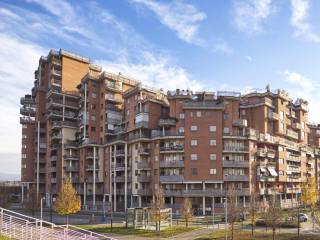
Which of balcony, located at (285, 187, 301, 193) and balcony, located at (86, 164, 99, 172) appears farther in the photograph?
balcony, located at (285, 187, 301, 193)

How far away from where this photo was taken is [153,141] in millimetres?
95000

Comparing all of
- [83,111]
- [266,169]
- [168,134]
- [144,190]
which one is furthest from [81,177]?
[266,169]

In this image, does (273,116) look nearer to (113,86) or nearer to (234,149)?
(234,149)

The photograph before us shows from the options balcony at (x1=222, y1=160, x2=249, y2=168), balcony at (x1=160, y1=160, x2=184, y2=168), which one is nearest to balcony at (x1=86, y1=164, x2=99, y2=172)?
balcony at (x1=160, y1=160, x2=184, y2=168)

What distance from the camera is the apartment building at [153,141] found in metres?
89.4

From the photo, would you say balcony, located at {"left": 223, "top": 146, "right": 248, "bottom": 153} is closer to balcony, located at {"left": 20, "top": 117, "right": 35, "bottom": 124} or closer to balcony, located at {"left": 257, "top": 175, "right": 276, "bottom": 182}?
balcony, located at {"left": 257, "top": 175, "right": 276, "bottom": 182}

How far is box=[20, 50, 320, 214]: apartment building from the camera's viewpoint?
8938 centimetres

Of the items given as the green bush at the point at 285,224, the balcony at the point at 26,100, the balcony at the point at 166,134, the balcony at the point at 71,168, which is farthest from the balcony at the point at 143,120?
the balcony at the point at 26,100

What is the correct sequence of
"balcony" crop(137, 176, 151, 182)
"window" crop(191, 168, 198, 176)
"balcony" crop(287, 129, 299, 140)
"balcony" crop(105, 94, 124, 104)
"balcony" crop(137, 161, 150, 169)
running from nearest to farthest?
1. "window" crop(191, 168, 198, 176)
2. "balcony" crop(137, 176, 151, 182)
3. "balcony" crop(137, 161, 150, 169)
4. "balcony" crop(105, 94, 124, 104)
5. "balcony" crop(287, 129, 299, 140)

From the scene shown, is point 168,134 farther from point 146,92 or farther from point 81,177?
point 81,177

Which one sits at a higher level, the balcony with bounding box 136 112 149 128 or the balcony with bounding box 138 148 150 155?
the balcony with bounding box 136 112 149 128

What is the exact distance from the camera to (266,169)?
98062mm

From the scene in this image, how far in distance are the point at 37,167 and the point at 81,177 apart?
2131 centimetres

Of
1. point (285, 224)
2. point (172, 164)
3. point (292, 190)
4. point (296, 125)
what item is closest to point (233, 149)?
point (172, 164)
